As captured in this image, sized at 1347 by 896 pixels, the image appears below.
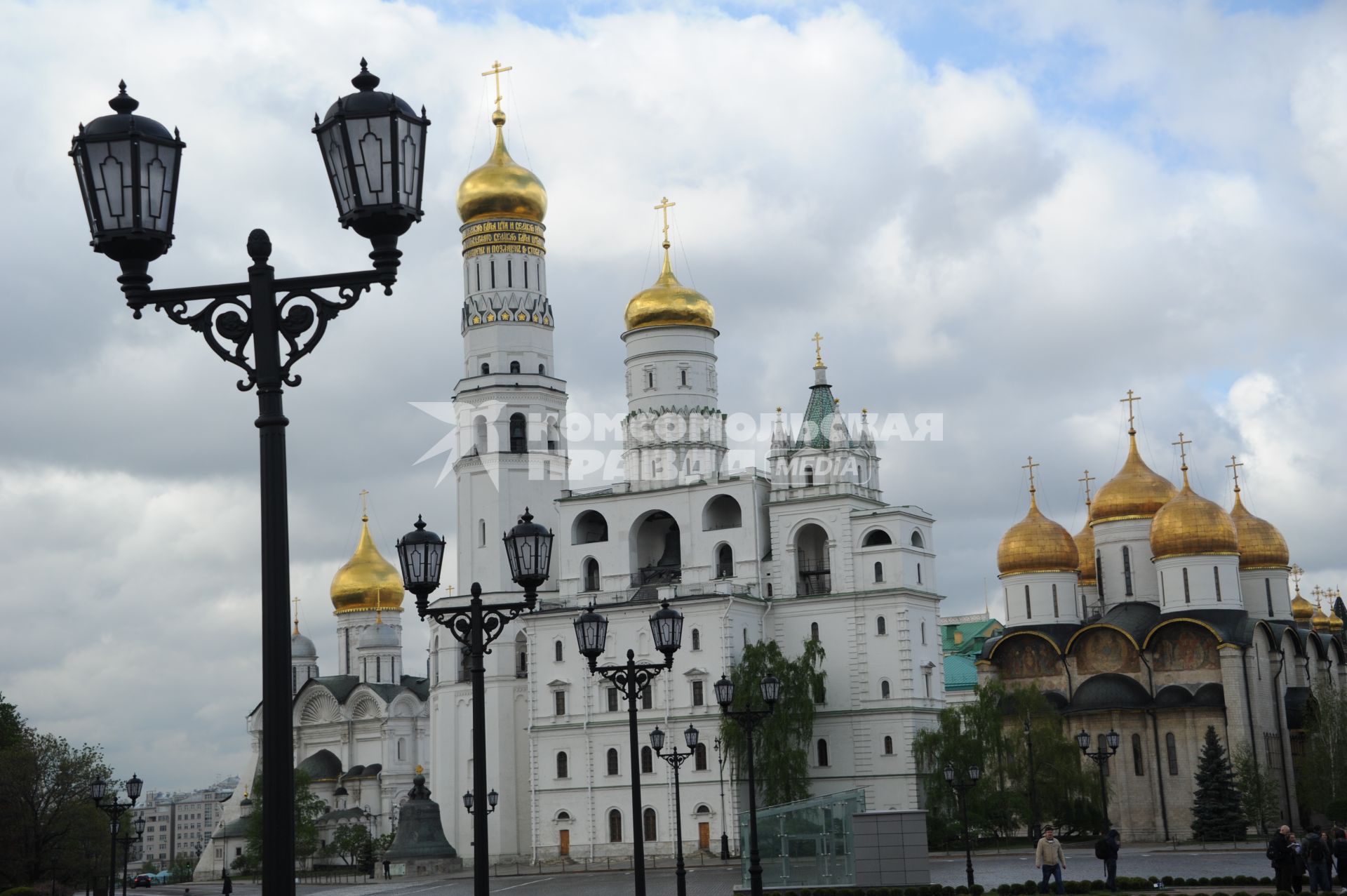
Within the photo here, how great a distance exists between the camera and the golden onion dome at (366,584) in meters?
81.9

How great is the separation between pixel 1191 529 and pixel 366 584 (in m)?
40.9

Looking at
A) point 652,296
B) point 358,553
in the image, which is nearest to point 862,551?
point 652,296

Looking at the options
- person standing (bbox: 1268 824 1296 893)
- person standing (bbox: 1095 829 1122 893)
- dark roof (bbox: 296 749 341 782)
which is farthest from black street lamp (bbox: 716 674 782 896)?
dark roof (bbox: 296 749 341 782)

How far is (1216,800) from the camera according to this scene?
5219 centimetres

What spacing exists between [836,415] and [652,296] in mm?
8358

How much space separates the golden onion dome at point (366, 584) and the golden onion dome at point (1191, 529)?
3804cm

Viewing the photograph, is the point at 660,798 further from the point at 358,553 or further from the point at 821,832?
the point at 358,553

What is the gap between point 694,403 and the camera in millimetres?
57188

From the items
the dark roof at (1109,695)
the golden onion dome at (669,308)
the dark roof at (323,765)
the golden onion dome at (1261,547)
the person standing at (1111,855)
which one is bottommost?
the person standing at (1111,855)

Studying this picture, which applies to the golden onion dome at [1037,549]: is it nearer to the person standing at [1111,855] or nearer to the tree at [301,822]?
the tree at [301,822]

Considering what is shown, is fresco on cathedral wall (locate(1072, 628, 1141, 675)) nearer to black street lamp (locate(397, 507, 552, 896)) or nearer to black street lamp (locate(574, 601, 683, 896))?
black street lamp (locate(574, 601, 683, 896))

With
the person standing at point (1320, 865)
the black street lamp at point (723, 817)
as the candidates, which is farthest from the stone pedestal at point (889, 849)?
the black street lamp at point (723, 817)

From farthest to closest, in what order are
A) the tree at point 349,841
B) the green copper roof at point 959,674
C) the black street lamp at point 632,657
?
the green copper roof at point 959,674, the tree at point 349,841, the black street lamp at point 632,657

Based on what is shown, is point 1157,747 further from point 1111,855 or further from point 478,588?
point 478,588
